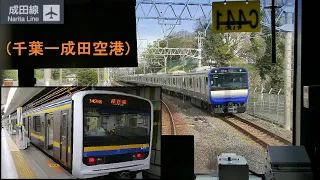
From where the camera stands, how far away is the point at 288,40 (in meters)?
4.21

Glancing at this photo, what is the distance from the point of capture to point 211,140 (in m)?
4.33

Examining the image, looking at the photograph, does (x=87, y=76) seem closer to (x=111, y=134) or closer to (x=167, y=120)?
(x=167, y=120)

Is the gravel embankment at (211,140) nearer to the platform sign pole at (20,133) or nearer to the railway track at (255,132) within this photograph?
the railway track at (255,132)

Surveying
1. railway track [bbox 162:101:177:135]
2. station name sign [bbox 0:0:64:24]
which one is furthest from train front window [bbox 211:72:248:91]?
station name sign [bbox 0:0:64:24]

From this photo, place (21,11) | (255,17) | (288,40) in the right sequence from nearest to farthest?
(21,11) < (255,17) < (288,40)

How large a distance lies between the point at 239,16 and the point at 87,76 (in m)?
1.71

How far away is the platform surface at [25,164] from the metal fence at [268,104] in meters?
2.44

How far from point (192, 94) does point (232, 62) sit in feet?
1.89

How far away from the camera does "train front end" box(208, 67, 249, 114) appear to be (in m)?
4.22

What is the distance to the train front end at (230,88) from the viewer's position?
13.8 ft

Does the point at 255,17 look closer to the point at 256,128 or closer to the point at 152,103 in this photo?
the point at 256,128

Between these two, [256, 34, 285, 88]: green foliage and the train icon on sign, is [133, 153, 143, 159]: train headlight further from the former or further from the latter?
[256, 34, 285, 88]: green foliage

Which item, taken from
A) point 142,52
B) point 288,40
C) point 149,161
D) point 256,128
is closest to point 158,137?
point 149,161

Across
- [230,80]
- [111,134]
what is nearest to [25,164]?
[111,134]
